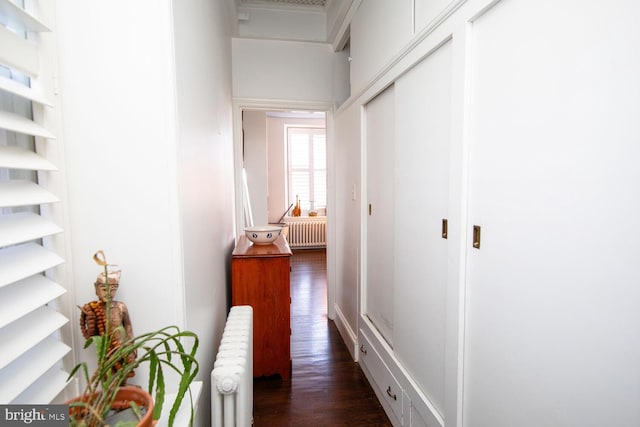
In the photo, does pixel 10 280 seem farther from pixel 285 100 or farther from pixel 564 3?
pixel 285 100

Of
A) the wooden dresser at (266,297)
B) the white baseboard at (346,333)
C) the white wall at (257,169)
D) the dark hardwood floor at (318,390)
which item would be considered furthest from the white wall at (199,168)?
the white wall at (257,169)

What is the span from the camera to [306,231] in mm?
6691

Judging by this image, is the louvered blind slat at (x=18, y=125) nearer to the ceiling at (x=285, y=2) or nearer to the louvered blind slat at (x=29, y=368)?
the louvered blind slat at (x=29, y=368)

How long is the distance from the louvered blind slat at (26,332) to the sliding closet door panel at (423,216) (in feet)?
4.17

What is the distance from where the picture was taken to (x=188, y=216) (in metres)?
1.10

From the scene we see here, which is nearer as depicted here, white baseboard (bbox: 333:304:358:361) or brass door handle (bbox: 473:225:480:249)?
brass door handle (bbox: 473:225:480:249)

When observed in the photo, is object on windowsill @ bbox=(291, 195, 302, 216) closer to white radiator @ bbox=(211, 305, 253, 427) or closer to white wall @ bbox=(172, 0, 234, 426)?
white wall @ bbox=(172, 0, 234, 426)

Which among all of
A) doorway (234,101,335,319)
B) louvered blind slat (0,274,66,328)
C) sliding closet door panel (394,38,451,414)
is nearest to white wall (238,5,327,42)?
doorway (234,101,335,319)

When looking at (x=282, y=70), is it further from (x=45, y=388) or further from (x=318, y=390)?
(x=45, y=388)

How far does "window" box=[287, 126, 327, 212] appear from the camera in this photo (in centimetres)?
671

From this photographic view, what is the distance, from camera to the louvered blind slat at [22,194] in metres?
0.62

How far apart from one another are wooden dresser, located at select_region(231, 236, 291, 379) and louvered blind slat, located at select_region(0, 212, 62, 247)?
133 cm

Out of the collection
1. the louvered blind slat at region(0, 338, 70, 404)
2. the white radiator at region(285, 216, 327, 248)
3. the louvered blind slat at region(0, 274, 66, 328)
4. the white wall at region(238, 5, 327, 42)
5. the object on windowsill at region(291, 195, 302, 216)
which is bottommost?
the white radiator at region(285, 216, 327, 248)

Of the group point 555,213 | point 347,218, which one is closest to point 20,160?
point 555,213
